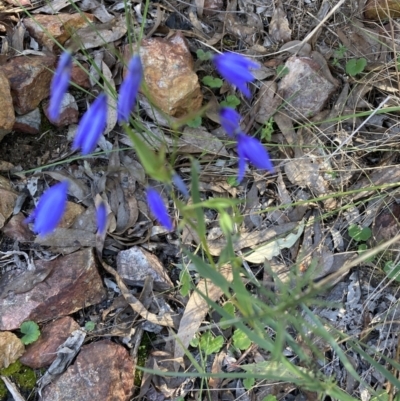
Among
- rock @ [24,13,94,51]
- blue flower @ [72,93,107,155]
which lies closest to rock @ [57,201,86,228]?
rock @ [24,13,94,51]

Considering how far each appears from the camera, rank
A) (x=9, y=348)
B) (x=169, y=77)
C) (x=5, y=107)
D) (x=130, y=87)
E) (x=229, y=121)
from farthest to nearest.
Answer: (x=169, y=77), (x=5, y=107), (x=9, y=348), (x=229, y=121), (x=130, y=87)

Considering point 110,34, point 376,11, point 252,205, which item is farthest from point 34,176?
point 376,11

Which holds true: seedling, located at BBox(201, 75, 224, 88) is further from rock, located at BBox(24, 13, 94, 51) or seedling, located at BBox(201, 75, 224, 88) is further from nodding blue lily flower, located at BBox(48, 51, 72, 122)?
nodding blue lily flower, located at BBox(48, 51, 72, 122)

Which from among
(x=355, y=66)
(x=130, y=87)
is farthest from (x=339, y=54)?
(x=130, y=87)

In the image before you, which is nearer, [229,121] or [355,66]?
[229,121]

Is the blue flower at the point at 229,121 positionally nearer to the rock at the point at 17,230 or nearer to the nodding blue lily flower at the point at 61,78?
the nodding blue lily flower at the point at 61,78

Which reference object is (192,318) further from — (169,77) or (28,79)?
(28,79)
